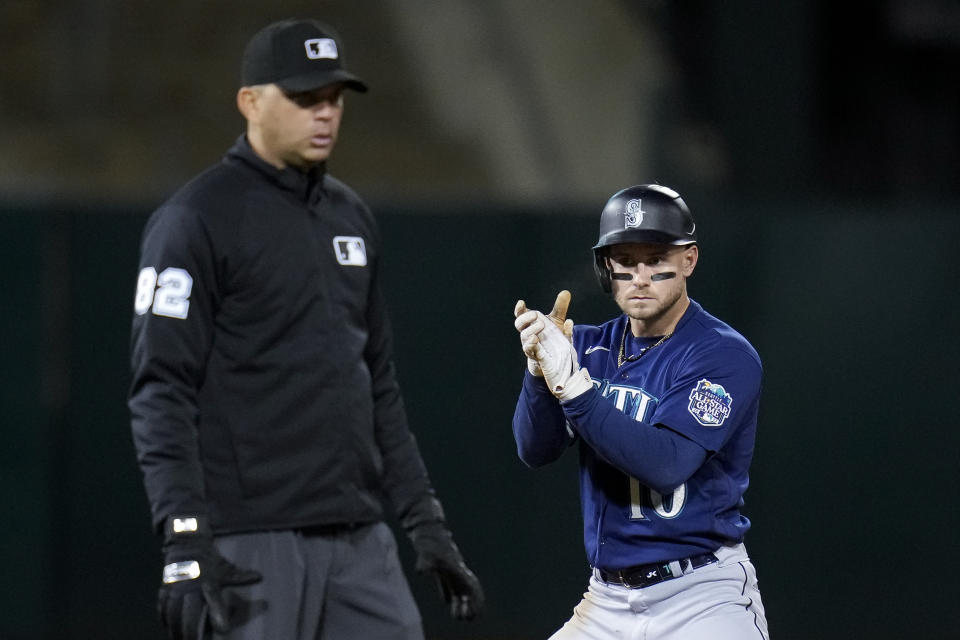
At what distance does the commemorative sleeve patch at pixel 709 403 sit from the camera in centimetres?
309

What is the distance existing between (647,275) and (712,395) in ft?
1.05

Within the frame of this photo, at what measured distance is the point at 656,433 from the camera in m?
3.03

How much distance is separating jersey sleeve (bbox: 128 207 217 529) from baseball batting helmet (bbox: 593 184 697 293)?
96 centimetres

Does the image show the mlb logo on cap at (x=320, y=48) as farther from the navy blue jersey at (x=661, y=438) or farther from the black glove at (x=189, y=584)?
the black glove at (x=189, y=584)

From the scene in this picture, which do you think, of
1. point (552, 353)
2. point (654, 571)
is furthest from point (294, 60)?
point (654, 571)

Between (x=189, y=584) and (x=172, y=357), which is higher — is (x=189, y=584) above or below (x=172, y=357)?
below

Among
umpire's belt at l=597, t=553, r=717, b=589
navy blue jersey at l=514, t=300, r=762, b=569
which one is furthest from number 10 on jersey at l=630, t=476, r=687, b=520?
umpire's belt at l=597, t=553, r=717, b=589

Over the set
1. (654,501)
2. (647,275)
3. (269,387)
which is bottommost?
(654,501)

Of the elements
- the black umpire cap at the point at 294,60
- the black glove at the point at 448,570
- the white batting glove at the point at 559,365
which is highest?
the black umpire cap at the point at 294,60

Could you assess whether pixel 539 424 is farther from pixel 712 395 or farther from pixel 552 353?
pixel 712 395

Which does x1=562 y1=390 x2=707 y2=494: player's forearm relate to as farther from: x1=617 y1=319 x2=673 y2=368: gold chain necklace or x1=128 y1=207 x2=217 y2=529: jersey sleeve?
x1=128 y1=207 x2=217 y2=529: jersey sleeve

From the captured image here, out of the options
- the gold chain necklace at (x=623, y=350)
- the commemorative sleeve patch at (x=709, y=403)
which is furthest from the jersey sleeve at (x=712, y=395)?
the gold chain necklace at (x=623, y=350)

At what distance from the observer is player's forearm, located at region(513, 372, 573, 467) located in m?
3.28

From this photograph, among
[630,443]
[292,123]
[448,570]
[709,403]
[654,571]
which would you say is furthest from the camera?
[448,570]
